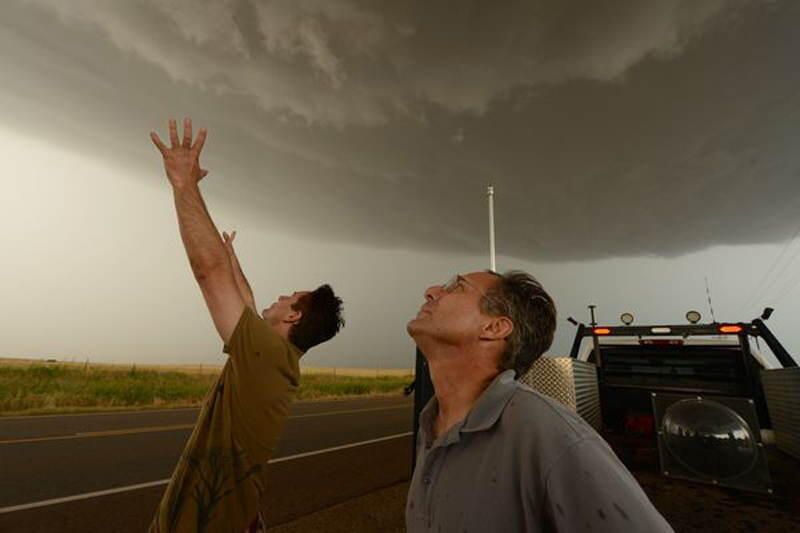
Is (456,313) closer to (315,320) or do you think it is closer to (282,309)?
(315,320)

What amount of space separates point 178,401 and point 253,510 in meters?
18.1

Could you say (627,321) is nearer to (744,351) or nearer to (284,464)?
(744,351)

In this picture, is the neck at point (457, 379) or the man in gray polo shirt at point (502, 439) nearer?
the man in gray polo shirt at point (502, 439)

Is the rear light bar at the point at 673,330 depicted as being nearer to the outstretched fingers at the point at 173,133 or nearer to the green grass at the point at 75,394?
the outstretched fingers at the point at 173,133

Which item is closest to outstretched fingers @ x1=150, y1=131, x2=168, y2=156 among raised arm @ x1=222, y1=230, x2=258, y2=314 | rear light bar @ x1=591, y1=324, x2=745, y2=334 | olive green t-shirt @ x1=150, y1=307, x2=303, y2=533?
raised arm @ x1=222, y1=230, x2=258, y2=314

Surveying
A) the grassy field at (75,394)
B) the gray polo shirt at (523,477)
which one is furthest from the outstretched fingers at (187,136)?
the grassy field at (75,394)

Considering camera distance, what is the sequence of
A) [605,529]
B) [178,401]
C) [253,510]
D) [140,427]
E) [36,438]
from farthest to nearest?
[178,401], [140,427], [36,438], [253,510], [605,529]

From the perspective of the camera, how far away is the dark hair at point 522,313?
1800mm

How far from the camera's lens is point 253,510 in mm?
1798

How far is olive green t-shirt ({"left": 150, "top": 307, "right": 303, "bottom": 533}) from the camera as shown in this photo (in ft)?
5.52

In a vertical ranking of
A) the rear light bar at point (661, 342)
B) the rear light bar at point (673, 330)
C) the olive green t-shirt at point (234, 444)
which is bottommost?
the olive green t-shirt at point (234, 444)

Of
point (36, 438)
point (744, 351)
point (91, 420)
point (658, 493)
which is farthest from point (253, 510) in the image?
point (91, 420)

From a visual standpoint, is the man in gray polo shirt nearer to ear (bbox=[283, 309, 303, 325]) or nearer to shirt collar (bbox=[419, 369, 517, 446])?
shirt collar (bbox=[419, 369, 517, 446])

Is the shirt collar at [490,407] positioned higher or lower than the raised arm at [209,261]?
lower
